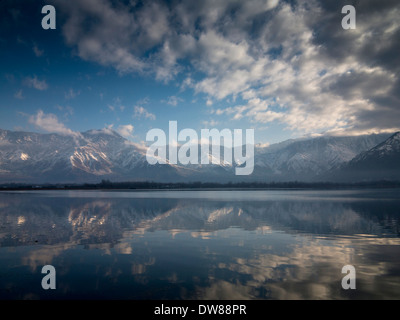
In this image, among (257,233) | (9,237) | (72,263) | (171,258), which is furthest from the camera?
(257,233)

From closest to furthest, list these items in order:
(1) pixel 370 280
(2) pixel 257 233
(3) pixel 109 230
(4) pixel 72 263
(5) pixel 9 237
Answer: (1) pixel 370 280
(4) pixel 72 263
(5) pixel 9 237
(2) pixel 257 233
(3) pixel 109 230

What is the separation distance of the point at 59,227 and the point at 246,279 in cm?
2991

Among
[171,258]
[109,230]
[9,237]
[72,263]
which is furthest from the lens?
[109,230]

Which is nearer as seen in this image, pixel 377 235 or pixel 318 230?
pixel 377 235

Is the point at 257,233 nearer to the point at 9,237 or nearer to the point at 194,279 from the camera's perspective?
the point at 194,279

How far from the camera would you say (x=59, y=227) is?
34.8 metres

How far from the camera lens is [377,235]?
2939cm

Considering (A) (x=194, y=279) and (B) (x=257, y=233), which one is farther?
(B) (x=257, y=233)

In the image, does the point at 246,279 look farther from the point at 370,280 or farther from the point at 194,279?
the point at 370,280
